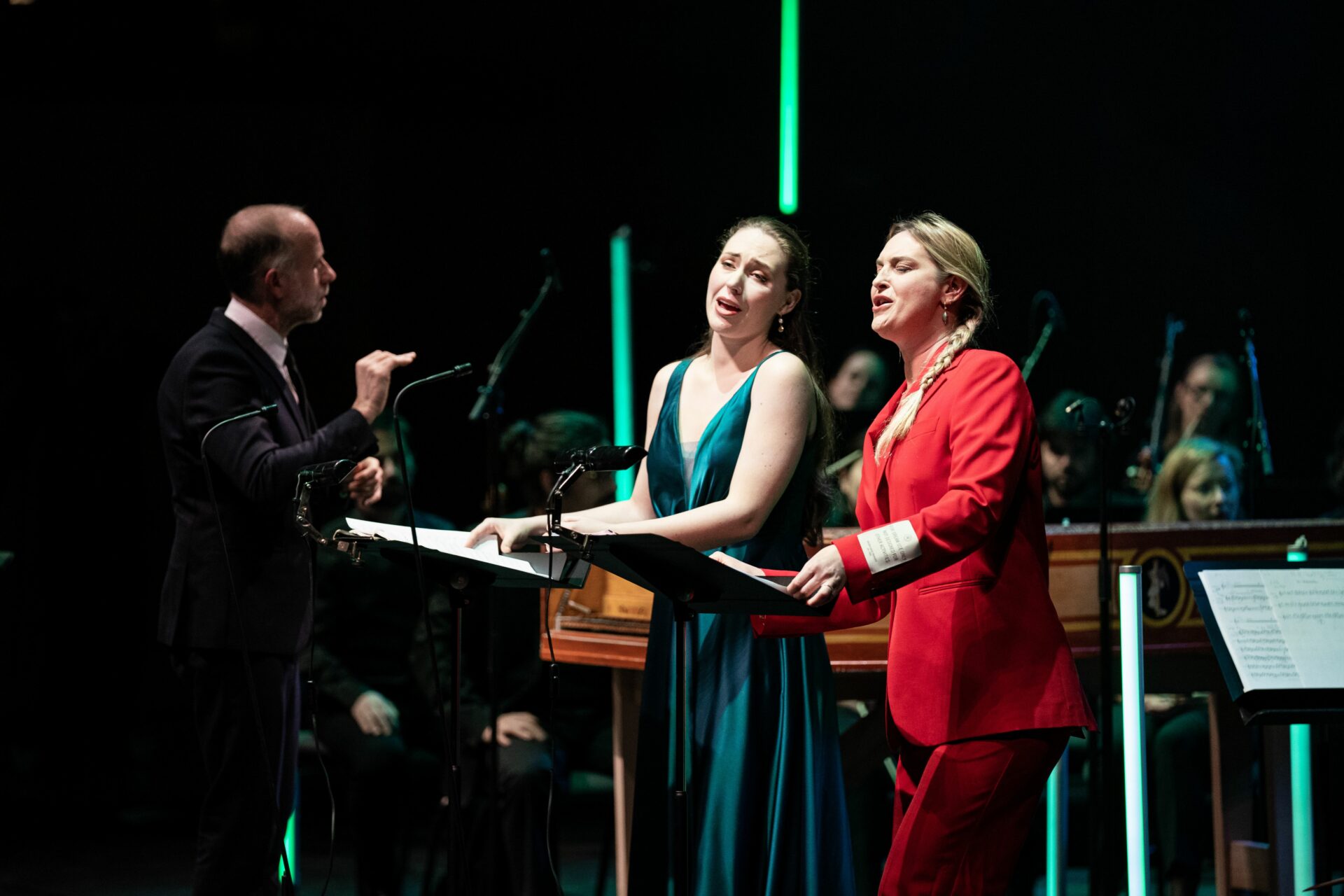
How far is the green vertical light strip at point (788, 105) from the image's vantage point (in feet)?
20.1

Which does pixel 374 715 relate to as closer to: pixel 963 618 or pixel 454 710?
pixel 454 710

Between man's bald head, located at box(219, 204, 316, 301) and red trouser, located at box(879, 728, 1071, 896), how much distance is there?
182 cm

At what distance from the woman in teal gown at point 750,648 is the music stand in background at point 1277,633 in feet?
2.43

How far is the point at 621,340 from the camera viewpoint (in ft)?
19.5

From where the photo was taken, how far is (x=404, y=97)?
18.6 feet

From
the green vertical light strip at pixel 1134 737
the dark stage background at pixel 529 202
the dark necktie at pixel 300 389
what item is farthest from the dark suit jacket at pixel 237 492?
the dark stage background at pixel 529 202

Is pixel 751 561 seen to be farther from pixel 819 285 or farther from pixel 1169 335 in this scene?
pixel 1169 335

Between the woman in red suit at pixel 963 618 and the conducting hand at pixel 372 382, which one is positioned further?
the conducting hand at pixel 372 382

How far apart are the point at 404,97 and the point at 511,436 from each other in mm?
1847

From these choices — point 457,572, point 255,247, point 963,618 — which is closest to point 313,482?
point 457,572

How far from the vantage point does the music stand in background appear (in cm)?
245

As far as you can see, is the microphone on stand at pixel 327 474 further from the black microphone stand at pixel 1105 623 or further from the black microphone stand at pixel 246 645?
the black microphone stand at pixel 1105 623

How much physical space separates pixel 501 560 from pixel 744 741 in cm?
62

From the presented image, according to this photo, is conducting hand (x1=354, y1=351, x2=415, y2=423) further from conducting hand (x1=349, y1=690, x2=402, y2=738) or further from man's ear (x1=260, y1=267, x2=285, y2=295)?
conducting hand (x1=349, y1=690, x2=402, y2=738)
